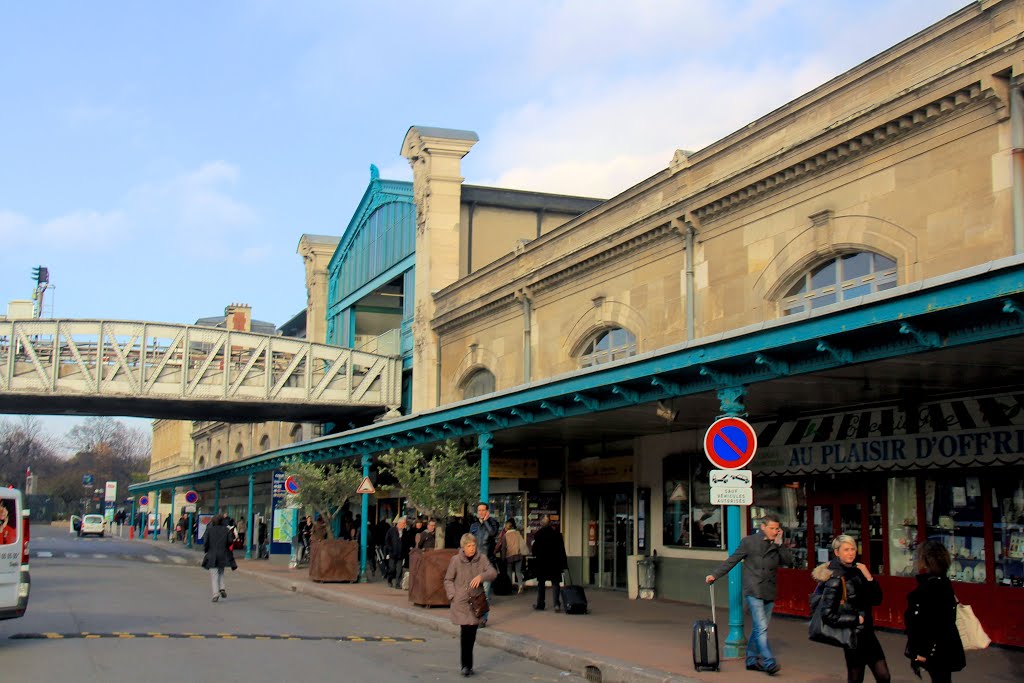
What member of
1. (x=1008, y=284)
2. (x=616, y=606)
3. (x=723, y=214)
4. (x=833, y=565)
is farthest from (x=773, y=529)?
(x=723, y=214)

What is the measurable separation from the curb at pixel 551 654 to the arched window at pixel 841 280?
23.2ft

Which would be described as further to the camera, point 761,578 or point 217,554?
point 217,554

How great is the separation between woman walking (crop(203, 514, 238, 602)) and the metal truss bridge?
1715cm

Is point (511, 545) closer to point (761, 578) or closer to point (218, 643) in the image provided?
point (218, 643)

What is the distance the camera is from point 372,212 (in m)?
42.0

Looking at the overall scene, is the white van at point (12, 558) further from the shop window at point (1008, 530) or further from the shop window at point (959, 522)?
the shop window at point (1008, 530)

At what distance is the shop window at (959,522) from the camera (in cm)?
1425

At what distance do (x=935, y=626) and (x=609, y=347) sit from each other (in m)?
16.9

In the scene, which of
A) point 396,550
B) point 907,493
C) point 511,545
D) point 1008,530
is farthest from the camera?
point 396,550

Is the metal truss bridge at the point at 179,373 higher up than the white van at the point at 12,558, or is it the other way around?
the metal truss bridge at the point at 179,373

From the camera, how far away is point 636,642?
14.3 metres

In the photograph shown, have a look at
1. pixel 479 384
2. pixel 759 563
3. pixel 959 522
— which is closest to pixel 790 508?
pixel 959 522

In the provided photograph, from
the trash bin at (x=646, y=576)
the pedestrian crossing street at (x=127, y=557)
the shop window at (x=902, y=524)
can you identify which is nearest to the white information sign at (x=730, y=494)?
the shop window at (x=902, y=524)

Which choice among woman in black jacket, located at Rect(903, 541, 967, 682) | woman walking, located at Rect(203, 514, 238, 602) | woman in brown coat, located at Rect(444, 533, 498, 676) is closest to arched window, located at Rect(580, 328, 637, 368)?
woman walking, located at Rect(203, 514, 238, 602)
